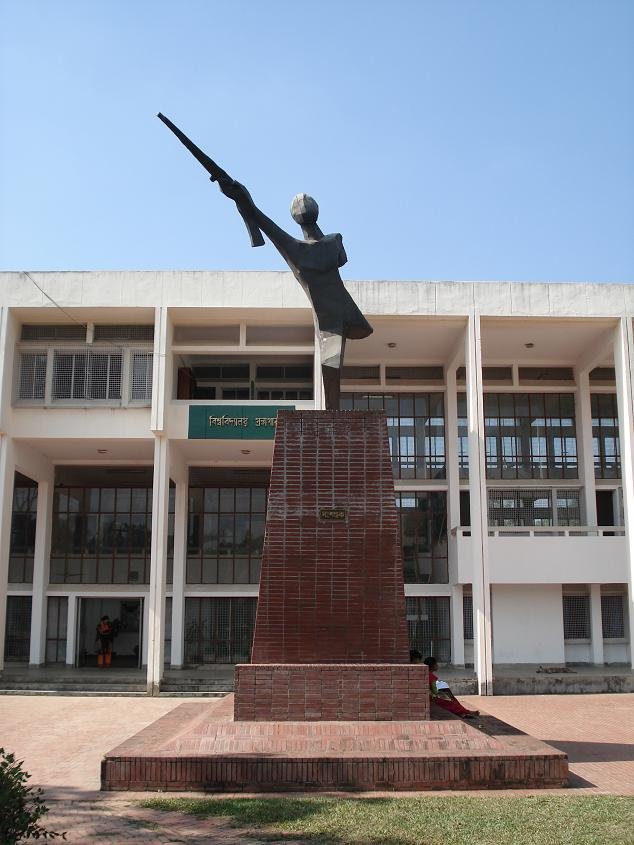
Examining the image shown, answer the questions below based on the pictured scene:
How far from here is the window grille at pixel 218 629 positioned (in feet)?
59.3

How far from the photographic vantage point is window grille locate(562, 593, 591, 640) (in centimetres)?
1809

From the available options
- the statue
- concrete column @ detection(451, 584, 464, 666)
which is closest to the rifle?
the statue

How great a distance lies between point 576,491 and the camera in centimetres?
1884

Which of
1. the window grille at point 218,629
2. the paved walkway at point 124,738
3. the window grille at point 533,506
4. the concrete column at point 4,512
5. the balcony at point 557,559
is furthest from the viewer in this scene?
the window grille at point 533,506

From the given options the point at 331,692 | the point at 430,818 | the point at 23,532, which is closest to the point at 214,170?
the point at 331,692

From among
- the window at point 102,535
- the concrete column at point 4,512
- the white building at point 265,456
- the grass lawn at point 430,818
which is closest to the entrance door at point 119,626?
the white building at point 265,456

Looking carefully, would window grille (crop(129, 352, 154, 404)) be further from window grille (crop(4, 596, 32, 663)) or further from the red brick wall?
the red brick wall

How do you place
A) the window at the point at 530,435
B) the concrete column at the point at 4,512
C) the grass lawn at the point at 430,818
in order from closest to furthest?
the grass lawn at the point at 430,818, the concrete column at the point at 4,512, the window at the point at 530,435

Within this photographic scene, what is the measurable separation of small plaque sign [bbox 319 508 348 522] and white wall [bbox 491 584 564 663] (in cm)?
1045

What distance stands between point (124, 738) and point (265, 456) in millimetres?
8159

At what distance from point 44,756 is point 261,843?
465 centimetres

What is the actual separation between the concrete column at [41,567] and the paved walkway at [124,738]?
3230 millimetres

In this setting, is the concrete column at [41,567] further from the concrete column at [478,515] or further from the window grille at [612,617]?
the window grille at [612,617]

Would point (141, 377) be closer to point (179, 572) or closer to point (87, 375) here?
point (87, 375)
